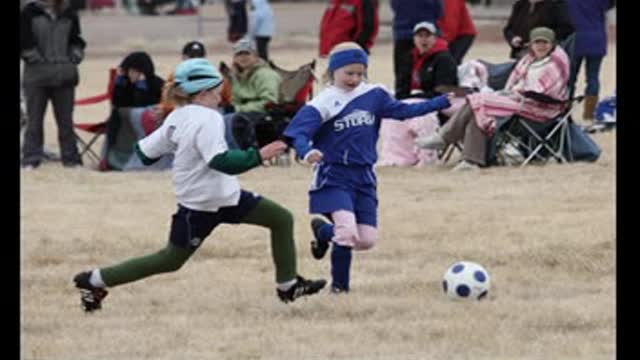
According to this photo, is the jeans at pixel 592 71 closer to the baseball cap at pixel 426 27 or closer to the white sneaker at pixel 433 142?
the baseball cap at pixel 426 27

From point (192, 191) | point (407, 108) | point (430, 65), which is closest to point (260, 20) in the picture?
point (430, 65)

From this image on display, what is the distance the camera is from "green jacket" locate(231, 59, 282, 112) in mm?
18672

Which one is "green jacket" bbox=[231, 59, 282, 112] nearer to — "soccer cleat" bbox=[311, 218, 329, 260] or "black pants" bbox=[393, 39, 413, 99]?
Answer: "black pants" bbox=[393, 39, 413, 99]

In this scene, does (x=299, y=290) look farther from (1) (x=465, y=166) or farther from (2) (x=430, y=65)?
(2) (x=430, y=65)

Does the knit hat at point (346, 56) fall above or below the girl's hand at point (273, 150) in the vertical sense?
above

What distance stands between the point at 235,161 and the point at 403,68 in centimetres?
941

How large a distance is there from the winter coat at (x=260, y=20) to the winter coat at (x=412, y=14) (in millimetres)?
12458

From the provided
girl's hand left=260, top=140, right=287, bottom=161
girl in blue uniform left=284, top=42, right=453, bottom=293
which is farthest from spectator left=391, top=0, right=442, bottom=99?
girl's hand left=260, top=140, right=287, bottom=161

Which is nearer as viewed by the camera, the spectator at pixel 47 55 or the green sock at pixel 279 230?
the green sock at pixel 279 230

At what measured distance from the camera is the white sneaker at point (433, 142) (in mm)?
17938

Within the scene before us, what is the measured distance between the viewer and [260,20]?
3250 cm

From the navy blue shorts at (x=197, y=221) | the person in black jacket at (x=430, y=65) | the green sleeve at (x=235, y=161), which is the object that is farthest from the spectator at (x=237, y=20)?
the green sleeve at (x=235, y=161)

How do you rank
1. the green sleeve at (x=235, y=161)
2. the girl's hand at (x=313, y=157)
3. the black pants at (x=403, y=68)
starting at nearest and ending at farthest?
the green sleeve at (x=235, y=161)
the girl's hand at (x=313, y=157)
the black pants at (x=403, y=68)
